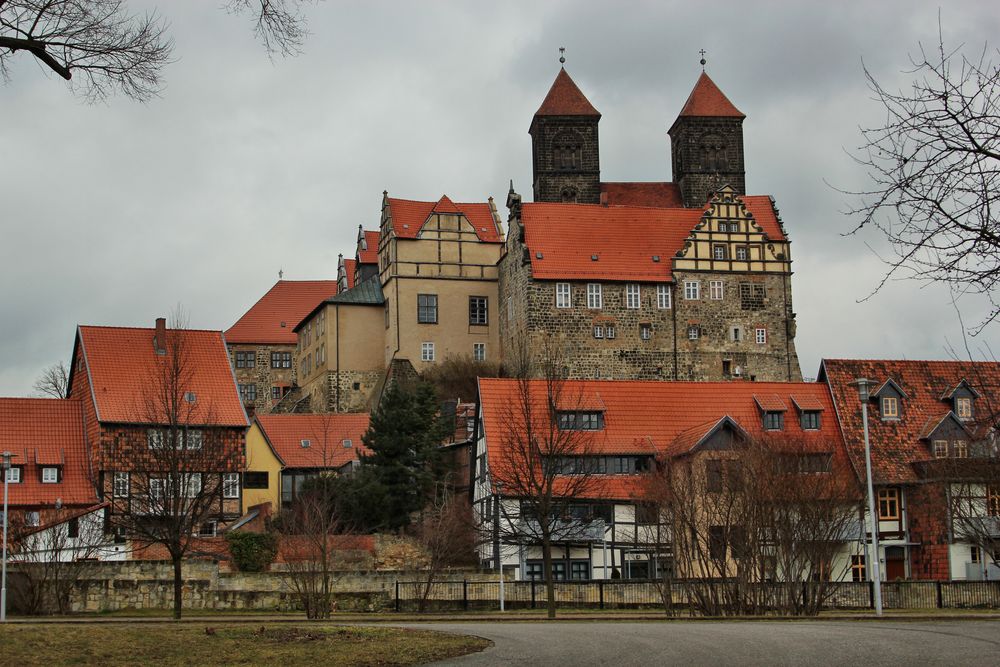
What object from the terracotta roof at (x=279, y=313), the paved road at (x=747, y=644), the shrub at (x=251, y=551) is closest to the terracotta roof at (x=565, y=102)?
the terracotta roof at (x=279, y=313)

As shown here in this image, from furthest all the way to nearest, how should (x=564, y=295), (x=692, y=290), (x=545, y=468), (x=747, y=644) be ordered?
(x=692, y=290) → (x=564, y=295) → (x=545, y=468) → (x=747, y=644)

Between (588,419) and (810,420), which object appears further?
(810,420)

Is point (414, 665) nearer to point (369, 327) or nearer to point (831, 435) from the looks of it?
point (831, 435)

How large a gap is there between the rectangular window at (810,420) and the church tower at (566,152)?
49666 millimetres

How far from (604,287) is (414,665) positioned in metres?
63.7

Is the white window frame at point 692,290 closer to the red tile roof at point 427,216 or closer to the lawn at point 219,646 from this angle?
the red tile roof at point 427,216

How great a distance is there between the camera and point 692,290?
8181 centimetres

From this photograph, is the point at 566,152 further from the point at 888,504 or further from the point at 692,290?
the point at 888,504

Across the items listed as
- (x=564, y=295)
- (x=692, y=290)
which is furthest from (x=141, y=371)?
(x=692, y=290)

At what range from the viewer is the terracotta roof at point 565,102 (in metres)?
105

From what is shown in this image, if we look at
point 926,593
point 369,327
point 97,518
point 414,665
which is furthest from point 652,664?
point 369,327

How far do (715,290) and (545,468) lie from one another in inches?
1776

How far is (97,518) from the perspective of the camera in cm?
4997

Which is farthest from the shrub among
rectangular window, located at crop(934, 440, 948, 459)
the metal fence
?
rectangular window, located at crop(934, 440, 948, 459)
